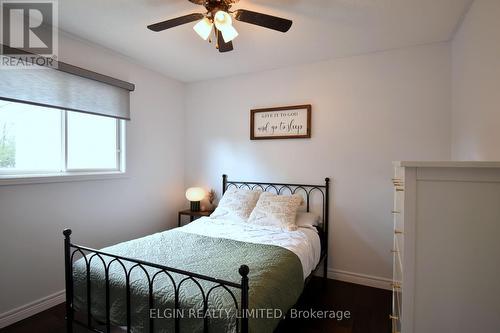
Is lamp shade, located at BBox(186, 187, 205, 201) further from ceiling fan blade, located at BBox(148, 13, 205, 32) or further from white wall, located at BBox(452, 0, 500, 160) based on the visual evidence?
white wall, located at BBox(452, 0, 500, 160)

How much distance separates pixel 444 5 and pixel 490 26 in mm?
499

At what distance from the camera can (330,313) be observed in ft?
7.38

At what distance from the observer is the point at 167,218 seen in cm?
358

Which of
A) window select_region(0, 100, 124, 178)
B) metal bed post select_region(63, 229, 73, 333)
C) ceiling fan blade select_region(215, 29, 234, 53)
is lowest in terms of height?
metal bed post select_region(63, 229, 73, 333)

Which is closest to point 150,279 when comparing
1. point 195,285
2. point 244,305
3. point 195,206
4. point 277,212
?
point 195,285

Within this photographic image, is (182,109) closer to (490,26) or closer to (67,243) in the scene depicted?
(67,243)

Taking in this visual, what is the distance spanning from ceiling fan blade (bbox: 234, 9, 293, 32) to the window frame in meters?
1.90

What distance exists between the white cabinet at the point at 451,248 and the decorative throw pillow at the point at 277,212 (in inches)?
57.2

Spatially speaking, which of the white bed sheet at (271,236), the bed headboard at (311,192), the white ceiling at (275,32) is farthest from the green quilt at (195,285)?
the white ceiling at (275,32)

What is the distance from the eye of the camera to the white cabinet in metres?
1.01

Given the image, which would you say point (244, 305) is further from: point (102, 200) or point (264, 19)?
point (102, 200)

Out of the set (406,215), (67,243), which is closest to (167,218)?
(67,243)

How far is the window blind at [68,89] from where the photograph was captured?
6.64 ft

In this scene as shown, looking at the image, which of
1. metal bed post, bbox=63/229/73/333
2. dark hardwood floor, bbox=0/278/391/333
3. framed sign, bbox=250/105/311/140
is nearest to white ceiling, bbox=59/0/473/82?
framed sign, bbox=250/105/311/140
